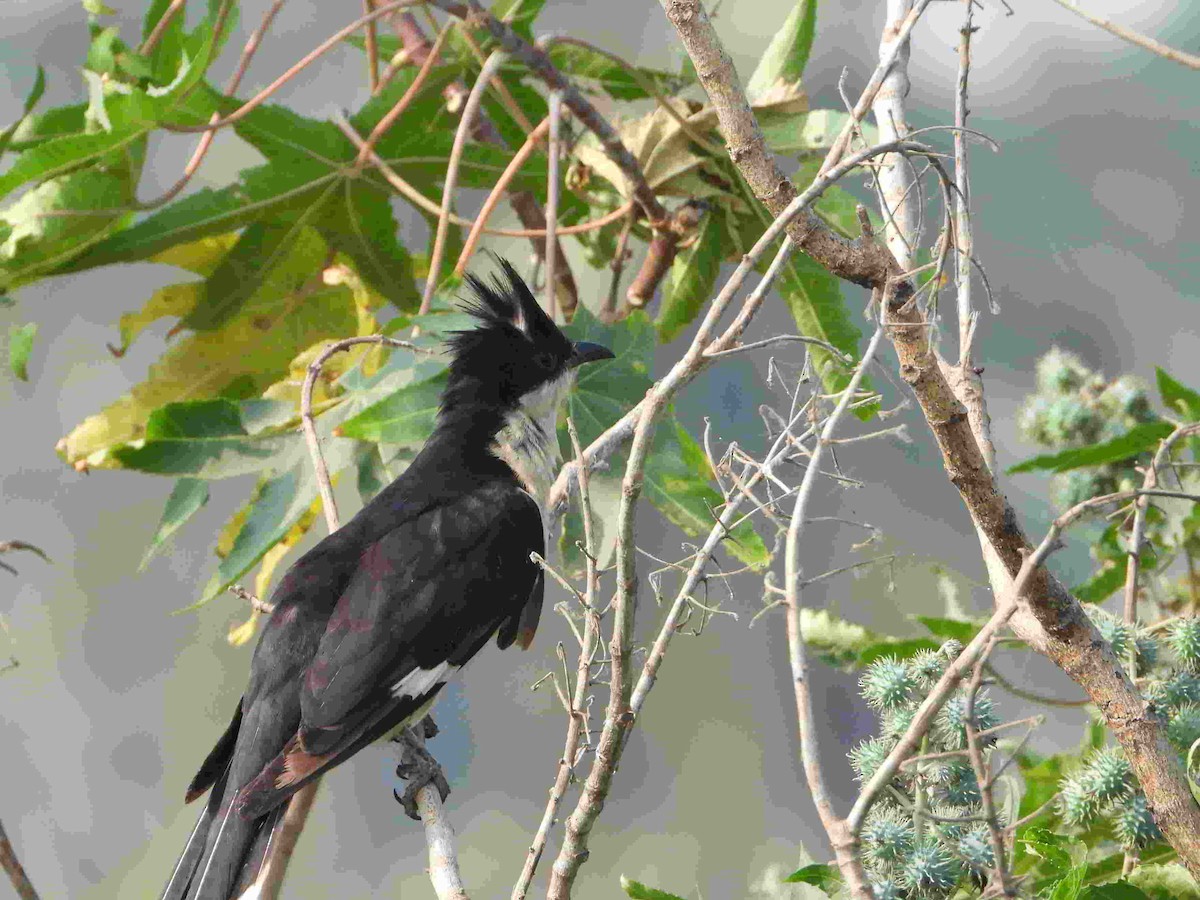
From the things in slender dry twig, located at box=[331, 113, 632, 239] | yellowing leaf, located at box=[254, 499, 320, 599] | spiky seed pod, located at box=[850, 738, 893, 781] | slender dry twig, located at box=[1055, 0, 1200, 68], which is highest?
slender dry twig, located at box=[331, 113, 632, 239]

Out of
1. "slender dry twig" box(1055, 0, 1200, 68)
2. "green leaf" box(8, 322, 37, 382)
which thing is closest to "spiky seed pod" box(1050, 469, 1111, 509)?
"slender dry twig" box(1055, 0, 1200, 68)

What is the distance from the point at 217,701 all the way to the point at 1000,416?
262cm

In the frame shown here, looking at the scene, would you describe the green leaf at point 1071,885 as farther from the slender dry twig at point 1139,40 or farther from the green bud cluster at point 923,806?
the slender dry twig at point 1139,40

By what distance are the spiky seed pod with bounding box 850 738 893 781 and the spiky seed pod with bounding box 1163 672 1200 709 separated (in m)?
0.37

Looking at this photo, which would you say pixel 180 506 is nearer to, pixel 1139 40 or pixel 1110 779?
pixel 1110 779

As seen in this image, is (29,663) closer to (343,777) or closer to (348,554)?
(343,777)

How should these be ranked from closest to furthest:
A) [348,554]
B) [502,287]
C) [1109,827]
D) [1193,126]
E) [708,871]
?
[1109,827]
[348,554]
[502,287]
[708,871]
[1193,126]

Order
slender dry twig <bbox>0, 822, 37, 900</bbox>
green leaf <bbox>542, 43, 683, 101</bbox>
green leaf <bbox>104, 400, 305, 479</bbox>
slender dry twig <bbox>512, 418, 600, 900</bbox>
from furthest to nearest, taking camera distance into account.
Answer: green leaf <bbox>542, 43, 683, 101</bbox> → green leaf <bbox>104, 400, 305, 479</bbox> → slender dry twig <bbox>0, 822, 37, 900</bbox> → slender dry twig <bbox>512, 418, 600, 900</bbox>

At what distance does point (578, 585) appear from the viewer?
3158mm

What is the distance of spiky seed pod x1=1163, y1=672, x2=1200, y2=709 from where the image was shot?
164cm

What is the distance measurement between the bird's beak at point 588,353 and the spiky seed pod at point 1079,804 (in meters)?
1.42

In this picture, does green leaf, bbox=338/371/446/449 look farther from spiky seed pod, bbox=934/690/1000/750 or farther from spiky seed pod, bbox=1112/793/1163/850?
spiky seed pod, bbox=1112/793/1163/850

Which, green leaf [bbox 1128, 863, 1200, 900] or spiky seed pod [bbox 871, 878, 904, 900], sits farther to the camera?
green leaf [bbox 1128, 863, 1200, 900]

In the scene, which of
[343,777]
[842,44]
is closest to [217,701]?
[343,777]
